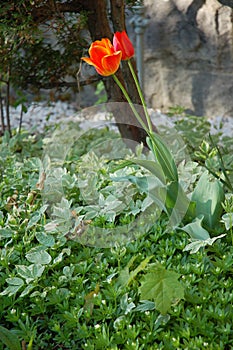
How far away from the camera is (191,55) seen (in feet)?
12.3

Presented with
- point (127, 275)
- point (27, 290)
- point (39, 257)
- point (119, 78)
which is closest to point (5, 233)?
point (39, 257)

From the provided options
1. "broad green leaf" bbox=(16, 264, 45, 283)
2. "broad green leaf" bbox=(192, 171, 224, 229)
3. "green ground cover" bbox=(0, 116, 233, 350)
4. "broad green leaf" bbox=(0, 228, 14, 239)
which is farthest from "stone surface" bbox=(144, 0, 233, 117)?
"broad green leaf" bbox=(16, 264, 45, 283)

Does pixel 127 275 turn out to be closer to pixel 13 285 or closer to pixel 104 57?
pixel 13 285

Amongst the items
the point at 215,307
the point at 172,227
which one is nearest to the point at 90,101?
the point at 172,227

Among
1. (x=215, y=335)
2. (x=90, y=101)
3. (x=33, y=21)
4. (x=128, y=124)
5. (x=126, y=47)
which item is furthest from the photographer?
(x=90, y=101)

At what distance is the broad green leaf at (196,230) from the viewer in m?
1.71

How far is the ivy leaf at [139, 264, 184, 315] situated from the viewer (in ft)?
4.80

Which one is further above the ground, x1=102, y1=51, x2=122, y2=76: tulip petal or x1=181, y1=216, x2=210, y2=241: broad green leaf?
x1=102, y1=51, x2=122, y2=76: tulip petal

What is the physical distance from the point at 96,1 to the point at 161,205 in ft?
3.47

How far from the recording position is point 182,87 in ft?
12.8

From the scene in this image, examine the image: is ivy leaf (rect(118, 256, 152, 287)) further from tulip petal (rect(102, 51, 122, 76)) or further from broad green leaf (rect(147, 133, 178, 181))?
tulip petal (rect(102, 51, 122, 76))

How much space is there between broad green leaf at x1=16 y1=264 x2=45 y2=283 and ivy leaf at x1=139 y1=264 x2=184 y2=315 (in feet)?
1.04

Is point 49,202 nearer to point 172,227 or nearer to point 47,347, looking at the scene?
point 172,227

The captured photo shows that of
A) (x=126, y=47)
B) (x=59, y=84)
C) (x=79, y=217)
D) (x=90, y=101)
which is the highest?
(x=126, y=47)
